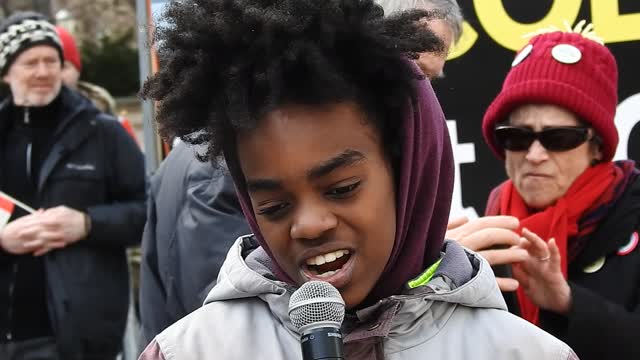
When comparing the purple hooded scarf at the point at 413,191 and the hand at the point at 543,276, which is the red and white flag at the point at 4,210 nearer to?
the hand at the point at 543,276

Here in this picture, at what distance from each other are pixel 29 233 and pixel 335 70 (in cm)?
335

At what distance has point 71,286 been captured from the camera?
484 centimetres

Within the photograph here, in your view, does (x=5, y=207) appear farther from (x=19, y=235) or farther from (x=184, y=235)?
(x=184, y=235)

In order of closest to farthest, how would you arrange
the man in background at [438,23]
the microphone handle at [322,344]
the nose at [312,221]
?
the microphone handle at [322,344], the nose at [312,221], the man in background at [438,23]

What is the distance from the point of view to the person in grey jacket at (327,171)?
176cm

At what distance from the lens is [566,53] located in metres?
3.05

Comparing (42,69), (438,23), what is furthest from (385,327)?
(42,69)

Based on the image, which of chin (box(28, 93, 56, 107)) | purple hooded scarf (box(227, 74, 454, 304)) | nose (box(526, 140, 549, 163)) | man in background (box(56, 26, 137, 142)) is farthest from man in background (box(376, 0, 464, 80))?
man in background (box(56, 26, 137, 142))

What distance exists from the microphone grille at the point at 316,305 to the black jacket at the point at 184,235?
1.29 meters

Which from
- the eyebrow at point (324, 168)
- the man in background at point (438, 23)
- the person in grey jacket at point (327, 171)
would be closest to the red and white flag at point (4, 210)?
the man in background at point (438, 23)

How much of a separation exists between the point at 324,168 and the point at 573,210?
4.73 ft

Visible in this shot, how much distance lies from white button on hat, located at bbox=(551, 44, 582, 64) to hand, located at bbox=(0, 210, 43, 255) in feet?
8.80

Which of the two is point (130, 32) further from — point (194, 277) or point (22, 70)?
point (194, 277)

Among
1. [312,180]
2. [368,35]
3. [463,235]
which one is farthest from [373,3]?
[463,235]
